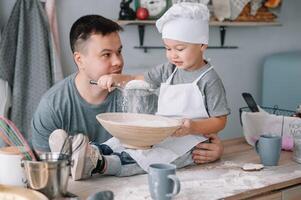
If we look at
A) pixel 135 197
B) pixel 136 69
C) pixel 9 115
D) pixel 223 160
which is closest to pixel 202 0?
pixel 136 69

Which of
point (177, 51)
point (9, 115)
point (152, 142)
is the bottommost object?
point (9, 115)

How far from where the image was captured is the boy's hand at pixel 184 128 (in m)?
1.58

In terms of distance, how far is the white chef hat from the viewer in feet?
5.69

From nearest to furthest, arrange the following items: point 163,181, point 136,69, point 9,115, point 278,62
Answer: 1. point 163,181
2. point 9,115
3. point 136,69
4. point 278,62

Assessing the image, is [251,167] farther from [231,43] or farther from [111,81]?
[231,43]

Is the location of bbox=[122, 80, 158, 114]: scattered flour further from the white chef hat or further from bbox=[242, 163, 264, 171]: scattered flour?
bbox=[242, 163, 264, 171]: scattered flour

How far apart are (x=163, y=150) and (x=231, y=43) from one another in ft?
6.76

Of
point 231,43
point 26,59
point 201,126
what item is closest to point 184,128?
point 201,126

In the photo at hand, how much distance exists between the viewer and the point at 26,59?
2.57 meters

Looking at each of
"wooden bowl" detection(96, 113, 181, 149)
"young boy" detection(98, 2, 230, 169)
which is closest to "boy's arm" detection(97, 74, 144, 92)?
"young boy" detection(98, 2, 230, 169)

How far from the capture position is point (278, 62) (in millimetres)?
3590

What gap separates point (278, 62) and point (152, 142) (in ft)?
7.48

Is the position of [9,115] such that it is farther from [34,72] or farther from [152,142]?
[152,142]

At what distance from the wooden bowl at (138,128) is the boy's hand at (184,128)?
25 mm
